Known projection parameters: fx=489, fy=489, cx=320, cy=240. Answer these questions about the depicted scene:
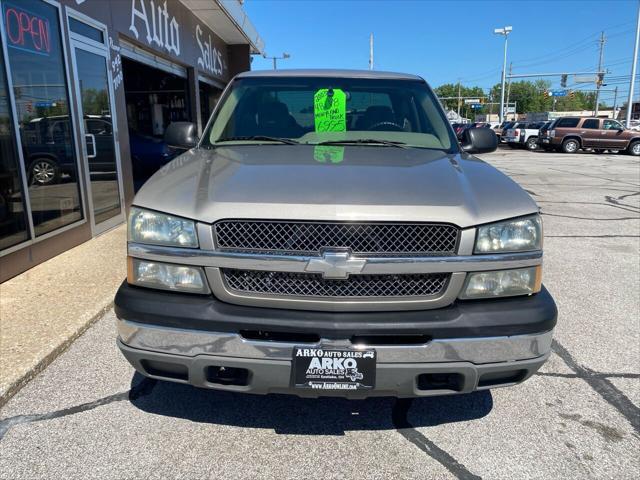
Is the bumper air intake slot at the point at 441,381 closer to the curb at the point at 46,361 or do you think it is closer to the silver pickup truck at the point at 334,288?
the silver pickup truck at the point at 334,288

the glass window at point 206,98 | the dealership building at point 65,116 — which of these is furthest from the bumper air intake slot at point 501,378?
the glass window at point 206,98

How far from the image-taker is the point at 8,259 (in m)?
4.66

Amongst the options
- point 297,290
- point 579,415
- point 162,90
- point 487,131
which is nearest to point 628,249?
point 487,131

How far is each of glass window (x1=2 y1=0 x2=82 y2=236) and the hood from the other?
A: 3.44 metres

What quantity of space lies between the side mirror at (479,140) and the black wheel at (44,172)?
449 cm

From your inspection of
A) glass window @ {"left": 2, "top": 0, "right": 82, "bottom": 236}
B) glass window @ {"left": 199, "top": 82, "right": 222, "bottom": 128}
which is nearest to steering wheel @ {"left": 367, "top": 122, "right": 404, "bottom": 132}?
glass window @ {"left": 2, "top": 0, "right": 82, "bottom": 236}

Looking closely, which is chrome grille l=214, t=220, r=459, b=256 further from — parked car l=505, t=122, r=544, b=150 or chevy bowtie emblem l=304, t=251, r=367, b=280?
parked car l=505, t=122, r=544, b=150

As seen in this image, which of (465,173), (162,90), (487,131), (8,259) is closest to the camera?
(465,173)

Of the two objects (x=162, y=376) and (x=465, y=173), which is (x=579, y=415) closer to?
(x=465, y=173)

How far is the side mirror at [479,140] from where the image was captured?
3.65 meters

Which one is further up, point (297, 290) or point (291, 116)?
point (291, 116)

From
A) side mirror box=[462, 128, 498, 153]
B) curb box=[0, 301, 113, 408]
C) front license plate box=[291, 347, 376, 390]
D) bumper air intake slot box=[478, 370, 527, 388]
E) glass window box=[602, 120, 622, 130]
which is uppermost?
side mirror box=[462, 128, 498, 153]

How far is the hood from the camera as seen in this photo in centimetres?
210

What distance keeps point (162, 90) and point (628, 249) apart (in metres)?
13.5
